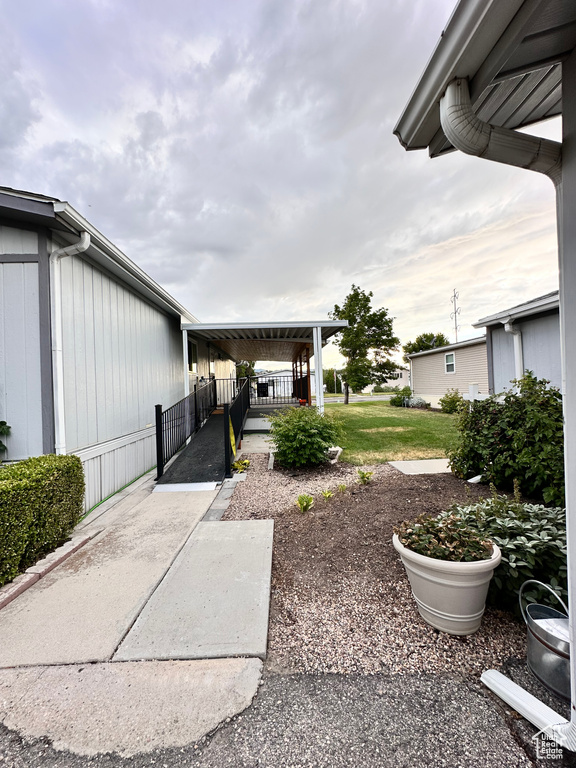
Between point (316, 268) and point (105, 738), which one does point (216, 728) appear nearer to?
point (105, 738)

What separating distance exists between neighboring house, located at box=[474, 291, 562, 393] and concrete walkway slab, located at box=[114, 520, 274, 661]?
826 centimetres

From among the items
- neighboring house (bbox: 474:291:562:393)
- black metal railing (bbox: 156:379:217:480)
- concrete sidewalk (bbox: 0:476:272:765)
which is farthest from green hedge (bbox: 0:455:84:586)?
neighboring house (bbox: 474:291:562:393)

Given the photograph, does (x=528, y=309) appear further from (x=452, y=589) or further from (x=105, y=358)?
(x=105, y=358)

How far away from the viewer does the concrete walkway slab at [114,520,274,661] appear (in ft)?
6.53

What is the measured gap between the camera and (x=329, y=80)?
6184 millimetres

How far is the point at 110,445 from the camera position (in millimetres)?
5211

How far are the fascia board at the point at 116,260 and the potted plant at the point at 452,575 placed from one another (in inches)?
189

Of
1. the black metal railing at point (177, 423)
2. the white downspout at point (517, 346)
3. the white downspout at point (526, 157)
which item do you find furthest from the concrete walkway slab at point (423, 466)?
the white downspout at point (517, 346)

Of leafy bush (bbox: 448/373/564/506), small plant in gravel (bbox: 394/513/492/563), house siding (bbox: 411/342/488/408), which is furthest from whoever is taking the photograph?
house siding (bbox: 411/342/488/408)

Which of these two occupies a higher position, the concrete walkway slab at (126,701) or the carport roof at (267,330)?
the carport roof at (267,330)

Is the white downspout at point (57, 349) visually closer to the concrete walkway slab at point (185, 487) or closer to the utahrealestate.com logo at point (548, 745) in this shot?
the concrete walkway slab at point (185, 487)

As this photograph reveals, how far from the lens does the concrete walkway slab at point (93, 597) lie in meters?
2.04

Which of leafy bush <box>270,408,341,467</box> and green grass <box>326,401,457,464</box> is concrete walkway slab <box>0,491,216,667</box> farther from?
green grass <box>326,401,457,464</box>

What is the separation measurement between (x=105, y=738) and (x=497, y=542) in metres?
2.44
